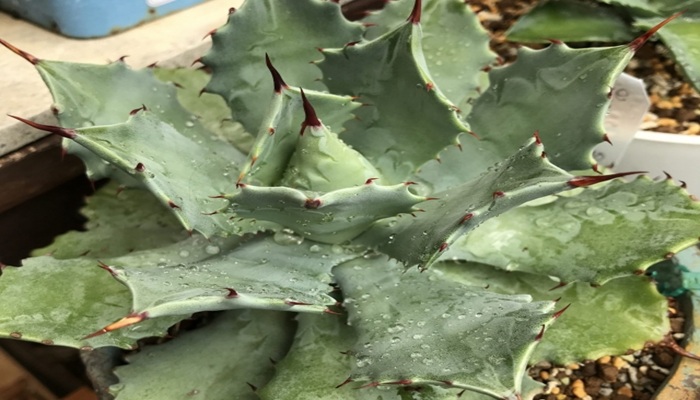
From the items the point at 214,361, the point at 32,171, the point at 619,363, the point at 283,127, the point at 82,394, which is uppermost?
the point at 283,127

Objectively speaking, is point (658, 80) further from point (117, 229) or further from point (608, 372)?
point (117, 229)

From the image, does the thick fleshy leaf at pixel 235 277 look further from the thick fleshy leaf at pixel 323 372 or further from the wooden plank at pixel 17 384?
the wooden plank at pixel 17 384

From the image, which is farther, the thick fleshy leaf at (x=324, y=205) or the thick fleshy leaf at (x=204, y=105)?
the thick fleshy leaf at (x=204, y=105)

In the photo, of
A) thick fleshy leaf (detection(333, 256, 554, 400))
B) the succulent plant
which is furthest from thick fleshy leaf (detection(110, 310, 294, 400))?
the succulent plant

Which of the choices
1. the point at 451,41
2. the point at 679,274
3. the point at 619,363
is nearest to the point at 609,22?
the point at 451,41

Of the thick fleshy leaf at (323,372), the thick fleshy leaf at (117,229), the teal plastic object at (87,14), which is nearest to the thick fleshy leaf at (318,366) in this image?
the thick fleshy leaf at (323,372)
